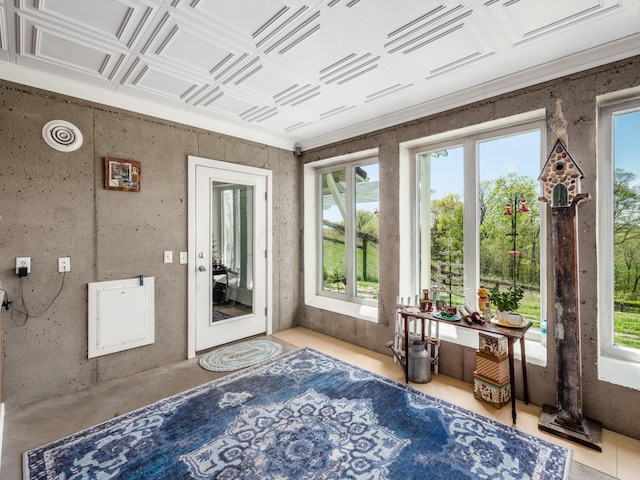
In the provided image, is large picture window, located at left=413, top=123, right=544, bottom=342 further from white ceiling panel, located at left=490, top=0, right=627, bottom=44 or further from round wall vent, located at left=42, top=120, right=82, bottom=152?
round wall vent, located at left=42, top=120, right=82, bottom=152

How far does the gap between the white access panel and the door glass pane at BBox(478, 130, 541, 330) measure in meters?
3.30

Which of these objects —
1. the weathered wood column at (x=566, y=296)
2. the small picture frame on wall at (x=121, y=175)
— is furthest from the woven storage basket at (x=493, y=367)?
the small picture frame on wall at (x=121, y=175)

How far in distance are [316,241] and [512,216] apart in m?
2.56

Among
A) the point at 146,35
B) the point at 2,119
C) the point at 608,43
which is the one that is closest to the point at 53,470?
the point at 2,119

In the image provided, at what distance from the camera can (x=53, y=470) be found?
1.79 metres

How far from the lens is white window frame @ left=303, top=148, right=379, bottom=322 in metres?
4.22

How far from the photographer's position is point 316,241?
4.65 meters

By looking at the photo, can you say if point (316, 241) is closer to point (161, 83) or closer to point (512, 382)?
point (161, 83)

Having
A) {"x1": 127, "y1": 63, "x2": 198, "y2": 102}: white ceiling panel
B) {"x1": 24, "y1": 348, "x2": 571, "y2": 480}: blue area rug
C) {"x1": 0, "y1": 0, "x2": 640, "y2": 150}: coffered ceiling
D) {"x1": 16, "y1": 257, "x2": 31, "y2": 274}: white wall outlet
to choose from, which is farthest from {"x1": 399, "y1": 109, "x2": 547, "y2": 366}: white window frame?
{"x1": 16, "y1": 257, "x2": 31, "y2": 274}: white wall outlet

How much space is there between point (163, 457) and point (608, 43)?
3880 mm

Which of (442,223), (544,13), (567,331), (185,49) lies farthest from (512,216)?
(185,49)

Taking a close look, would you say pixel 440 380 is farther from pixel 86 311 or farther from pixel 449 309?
pixel 86 311

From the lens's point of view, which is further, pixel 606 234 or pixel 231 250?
pixel 231 250

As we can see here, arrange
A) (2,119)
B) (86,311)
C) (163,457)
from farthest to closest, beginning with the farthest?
(86,311), (2,119), (163,457)
